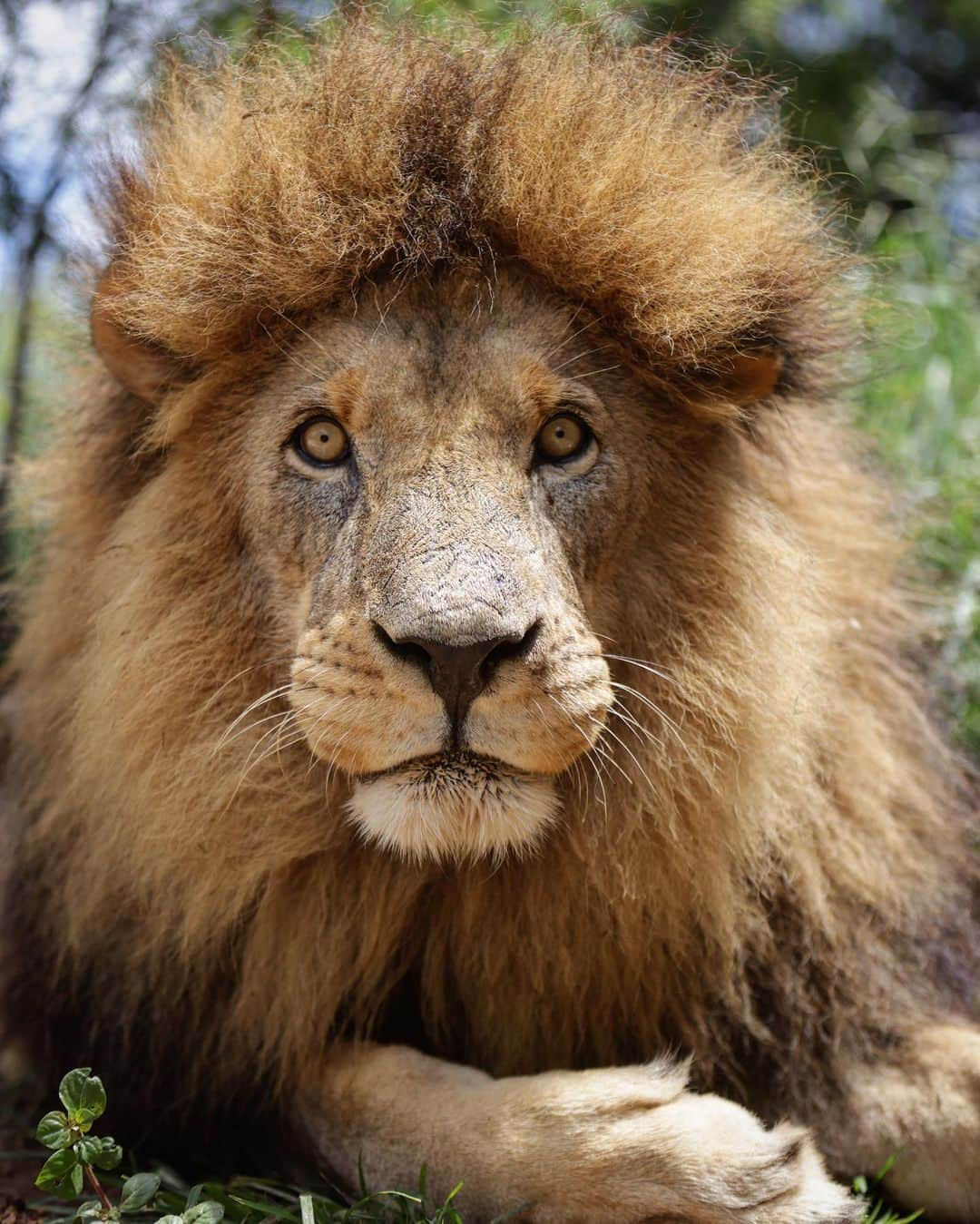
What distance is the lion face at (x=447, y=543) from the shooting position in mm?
2152

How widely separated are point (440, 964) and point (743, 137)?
1.75m

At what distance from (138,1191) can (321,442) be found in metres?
1.28

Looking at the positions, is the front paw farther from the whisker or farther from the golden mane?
the golden mane

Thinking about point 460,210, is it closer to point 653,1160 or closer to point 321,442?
point 321,442

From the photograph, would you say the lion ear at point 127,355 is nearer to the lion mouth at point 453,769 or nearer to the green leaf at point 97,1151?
the lion mouth at point 453,769

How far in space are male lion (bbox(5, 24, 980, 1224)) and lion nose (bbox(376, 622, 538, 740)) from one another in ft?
0.51

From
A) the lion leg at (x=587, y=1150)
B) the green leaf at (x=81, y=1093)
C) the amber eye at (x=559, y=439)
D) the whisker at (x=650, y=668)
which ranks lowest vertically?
the green leaf at (x=81, y=1093)

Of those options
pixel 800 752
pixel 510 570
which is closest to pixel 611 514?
pixel 510 570

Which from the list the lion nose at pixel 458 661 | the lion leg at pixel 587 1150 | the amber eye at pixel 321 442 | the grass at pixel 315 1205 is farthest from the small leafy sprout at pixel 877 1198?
the amber eye at pixel 321 442

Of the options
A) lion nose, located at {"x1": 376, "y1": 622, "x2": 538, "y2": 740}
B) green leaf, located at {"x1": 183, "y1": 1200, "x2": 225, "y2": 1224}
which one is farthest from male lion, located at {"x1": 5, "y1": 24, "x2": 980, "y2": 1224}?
green leaf, located at {"x1": 183, "y1": 1200, "x2": 225, "y2": 1224}

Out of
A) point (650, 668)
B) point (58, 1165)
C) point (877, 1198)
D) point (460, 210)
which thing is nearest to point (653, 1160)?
point (877, 1198)

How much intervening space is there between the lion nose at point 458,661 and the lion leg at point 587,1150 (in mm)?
687

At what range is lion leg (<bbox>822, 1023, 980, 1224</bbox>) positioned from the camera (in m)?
2.56

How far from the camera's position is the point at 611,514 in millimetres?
2541
